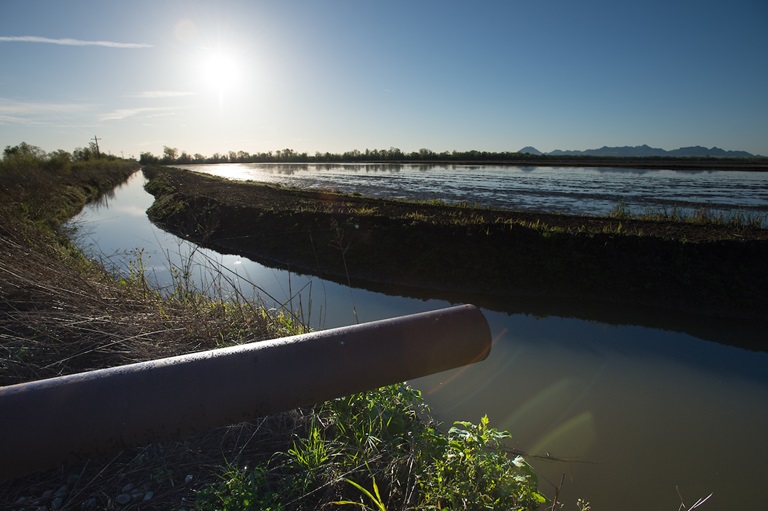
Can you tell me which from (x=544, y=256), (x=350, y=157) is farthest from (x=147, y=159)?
(x=544, y=256)

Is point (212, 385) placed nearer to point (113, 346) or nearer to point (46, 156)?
point (113, 346)

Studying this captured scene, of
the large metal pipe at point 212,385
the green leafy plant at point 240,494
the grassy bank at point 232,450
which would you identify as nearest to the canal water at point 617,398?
the grassy bank at point 232,450

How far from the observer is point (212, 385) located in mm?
1814

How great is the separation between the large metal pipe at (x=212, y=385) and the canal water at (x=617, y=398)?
66.6 inches

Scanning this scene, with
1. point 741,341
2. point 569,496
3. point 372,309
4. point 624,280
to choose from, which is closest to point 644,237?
point 624,280

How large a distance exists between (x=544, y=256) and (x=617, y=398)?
443cm

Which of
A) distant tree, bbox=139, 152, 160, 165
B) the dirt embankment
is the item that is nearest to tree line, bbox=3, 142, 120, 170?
distant tree, bbox=139, 152, 160, 165

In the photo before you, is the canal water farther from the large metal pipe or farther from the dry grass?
the large metal pipe

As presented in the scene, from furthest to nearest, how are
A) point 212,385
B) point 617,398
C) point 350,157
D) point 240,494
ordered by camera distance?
point 350,157 < point 617,398 < point 240,494 < point 212,385

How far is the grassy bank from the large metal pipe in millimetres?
126

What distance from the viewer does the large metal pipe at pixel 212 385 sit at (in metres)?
1.63

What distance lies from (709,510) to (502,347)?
123 inches

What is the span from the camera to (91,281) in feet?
14.5

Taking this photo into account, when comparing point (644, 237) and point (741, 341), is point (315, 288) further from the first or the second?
point (741, 341)
